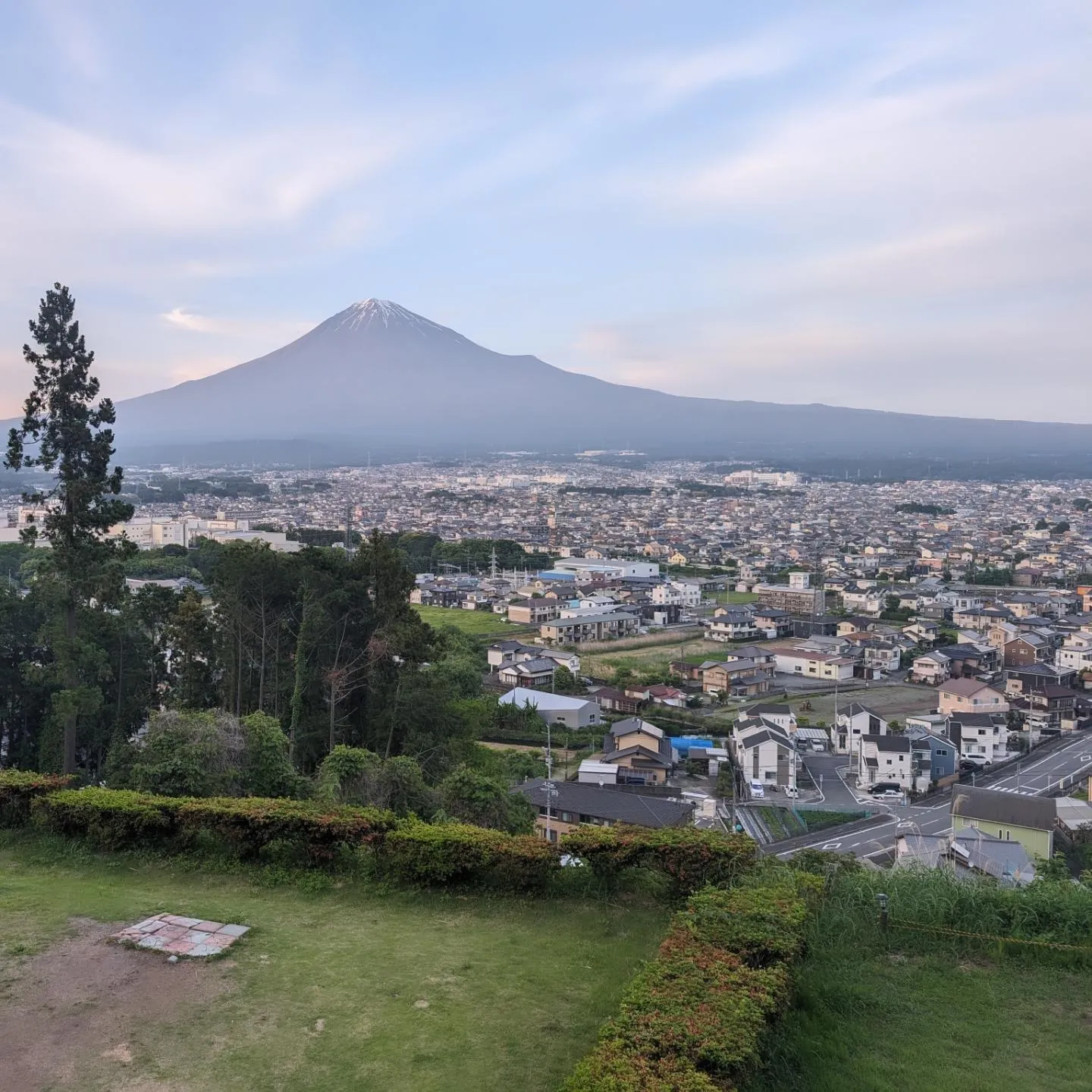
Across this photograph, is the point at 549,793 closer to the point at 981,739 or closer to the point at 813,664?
the point at 981,739

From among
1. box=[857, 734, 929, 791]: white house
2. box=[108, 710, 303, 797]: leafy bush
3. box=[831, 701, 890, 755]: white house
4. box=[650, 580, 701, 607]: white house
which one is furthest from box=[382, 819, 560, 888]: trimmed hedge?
box=[650, 580, 701, 607]: white house

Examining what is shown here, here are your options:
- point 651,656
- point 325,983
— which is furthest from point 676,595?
point 325,983

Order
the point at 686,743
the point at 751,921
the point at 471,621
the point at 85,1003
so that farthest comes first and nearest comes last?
the point at 471,621, the point at 686,743, the point at 751,921, the point at 85,1003

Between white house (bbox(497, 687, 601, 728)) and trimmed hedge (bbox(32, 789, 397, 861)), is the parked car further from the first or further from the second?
trimmed hedge (bbox(32, 789, 397, 861))

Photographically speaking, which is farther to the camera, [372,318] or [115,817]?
[372,318]

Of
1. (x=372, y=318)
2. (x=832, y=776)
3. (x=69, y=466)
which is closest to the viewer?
(x=69, y=466)

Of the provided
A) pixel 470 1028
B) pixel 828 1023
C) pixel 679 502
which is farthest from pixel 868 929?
pixel 679 502
